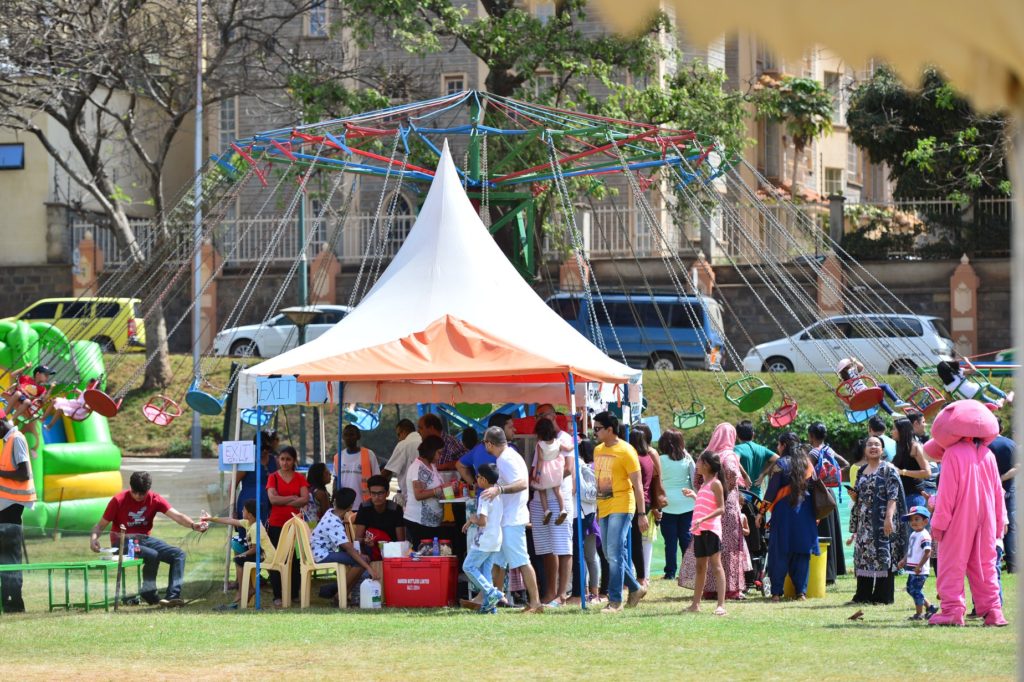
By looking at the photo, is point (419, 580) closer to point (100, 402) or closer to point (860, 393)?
point (100, 402)

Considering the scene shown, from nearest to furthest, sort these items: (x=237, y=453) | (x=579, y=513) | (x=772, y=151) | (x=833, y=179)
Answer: (x=579, y=513), (x=237, y=453), (x=772, y=151), (x=833, y=179)

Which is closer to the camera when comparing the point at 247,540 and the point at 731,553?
the point at 731,553

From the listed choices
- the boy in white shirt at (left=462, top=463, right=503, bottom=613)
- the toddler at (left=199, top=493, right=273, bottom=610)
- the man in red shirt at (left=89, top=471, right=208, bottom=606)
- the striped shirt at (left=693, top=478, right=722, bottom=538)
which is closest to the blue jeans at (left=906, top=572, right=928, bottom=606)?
the striped shirt at (left=693, top=478, right=722, bottom=538)

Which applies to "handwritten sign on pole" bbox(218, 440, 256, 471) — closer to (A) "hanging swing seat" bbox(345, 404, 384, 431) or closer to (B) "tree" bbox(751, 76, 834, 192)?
(A) "hanging swing seat" bbox(345, 404, 384, 431)

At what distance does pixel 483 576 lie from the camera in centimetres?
1269

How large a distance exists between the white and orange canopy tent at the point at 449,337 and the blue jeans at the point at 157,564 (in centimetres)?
149

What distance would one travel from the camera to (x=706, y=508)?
12.3 meters

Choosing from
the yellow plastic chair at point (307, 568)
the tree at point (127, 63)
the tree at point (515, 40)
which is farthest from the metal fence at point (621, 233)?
the yellow plastic chair at point (307, 568)

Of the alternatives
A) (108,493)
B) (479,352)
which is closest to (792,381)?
(108,493)

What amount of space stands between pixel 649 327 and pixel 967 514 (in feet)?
75.7

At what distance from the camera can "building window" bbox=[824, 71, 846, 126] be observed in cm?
5112

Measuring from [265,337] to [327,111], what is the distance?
9.27m

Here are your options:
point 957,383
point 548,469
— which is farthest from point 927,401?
point 548,469

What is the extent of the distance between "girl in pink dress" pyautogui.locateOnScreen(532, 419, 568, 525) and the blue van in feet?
64.4
